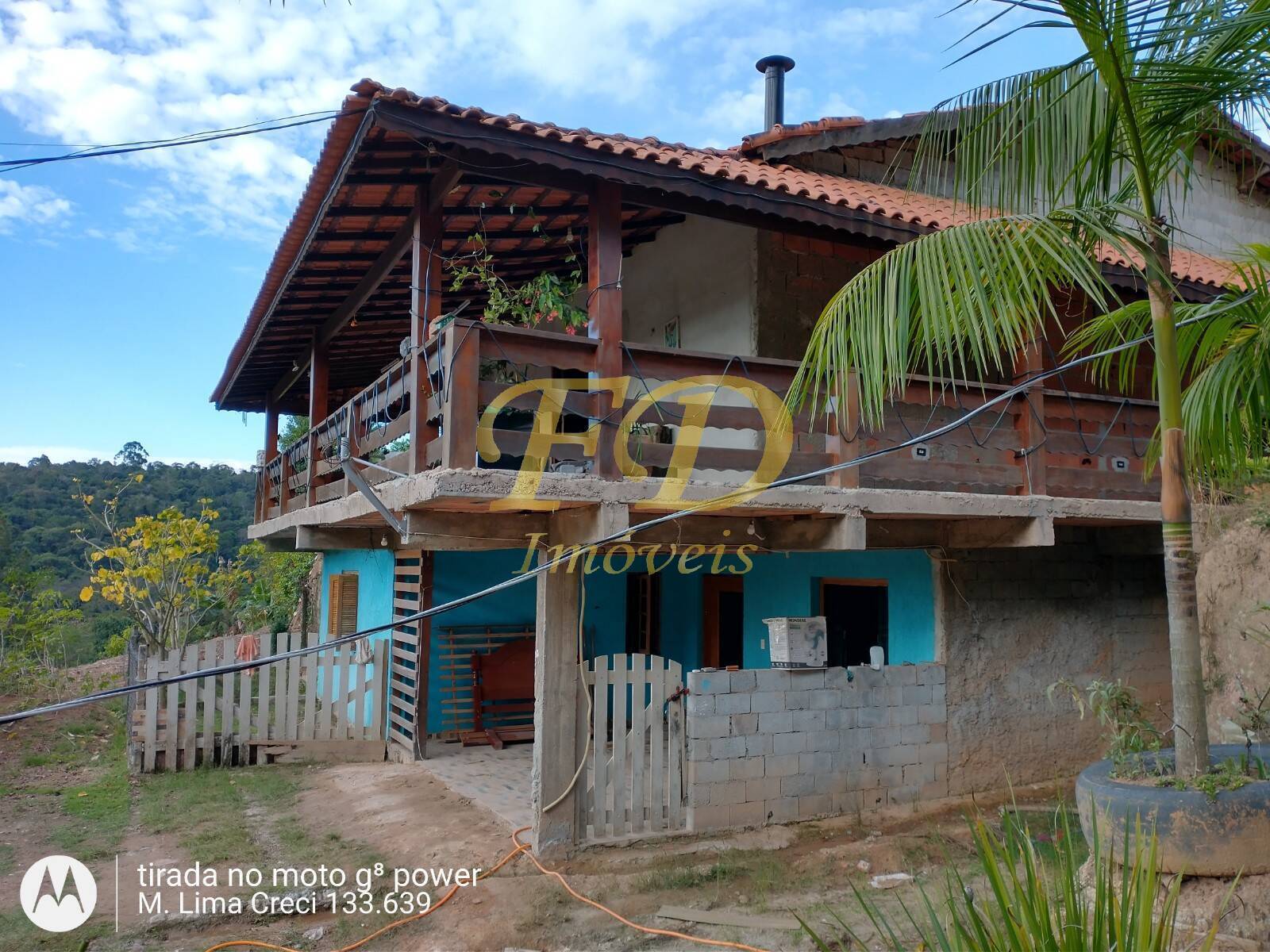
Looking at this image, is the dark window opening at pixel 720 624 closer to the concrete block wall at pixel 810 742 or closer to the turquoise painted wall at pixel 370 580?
the concrete block wall at pixel 810 742

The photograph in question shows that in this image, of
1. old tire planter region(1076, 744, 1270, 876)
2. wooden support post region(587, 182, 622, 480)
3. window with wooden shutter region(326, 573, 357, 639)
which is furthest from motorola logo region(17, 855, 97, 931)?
window with wooden shutter region(326, 573, 357, 639)

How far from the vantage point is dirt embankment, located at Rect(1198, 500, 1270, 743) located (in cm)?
791

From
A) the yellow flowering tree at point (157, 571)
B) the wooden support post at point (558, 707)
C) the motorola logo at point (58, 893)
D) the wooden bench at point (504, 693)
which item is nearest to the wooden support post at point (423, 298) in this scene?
the wooden support post at point (558, 707)

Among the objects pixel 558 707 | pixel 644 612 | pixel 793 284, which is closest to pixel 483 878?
pixel 558 707

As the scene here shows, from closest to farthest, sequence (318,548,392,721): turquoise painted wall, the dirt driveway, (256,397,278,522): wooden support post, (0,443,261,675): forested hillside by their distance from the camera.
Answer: the dirt driveway, (318,548,392,721): turquoise painted wall, (256,397,278,522): wooden support post, (0,443,261,675): forested hillside

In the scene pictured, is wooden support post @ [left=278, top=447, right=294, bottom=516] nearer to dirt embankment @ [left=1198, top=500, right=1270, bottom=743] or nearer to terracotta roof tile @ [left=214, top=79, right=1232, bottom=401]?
terracotta roof tile @ [left=214, top=79, right=1232, bottom=401]

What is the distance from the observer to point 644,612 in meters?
12.1

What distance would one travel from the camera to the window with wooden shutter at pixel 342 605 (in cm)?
1396

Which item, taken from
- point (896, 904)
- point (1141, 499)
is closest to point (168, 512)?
point (896, 904)

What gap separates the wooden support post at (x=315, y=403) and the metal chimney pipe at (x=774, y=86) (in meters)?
6.34

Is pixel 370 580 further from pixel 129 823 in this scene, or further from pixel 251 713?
pixel 129 823

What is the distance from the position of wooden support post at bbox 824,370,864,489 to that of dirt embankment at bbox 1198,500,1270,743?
12.5ft

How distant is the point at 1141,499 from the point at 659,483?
503cm

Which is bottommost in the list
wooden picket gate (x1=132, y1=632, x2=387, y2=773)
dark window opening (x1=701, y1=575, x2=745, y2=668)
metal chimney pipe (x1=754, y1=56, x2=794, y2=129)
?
wooden picket gate (x1=132, y1=632, x2=387, y2=773)
